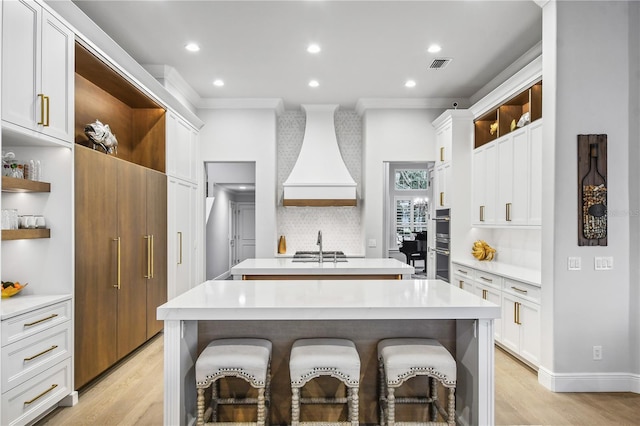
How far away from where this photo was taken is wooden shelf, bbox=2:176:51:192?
8.00 feet

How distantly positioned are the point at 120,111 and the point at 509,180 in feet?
13.6

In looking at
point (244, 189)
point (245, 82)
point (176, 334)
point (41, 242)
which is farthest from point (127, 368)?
point (244, 189)

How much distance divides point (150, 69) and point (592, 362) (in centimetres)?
523

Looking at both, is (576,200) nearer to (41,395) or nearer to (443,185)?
(443,185)

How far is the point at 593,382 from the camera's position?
10.6ft

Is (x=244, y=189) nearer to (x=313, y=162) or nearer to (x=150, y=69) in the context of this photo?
(x=313, y=162)

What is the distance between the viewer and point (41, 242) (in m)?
2.86

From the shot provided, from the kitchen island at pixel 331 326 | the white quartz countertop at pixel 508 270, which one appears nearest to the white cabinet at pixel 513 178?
the white quartz countertop at pixel 508 270

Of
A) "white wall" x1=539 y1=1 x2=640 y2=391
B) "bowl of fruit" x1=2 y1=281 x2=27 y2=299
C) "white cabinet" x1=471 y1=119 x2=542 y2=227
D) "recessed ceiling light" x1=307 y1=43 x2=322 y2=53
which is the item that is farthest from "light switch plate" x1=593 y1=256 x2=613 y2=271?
"bowl of fruit" x1=2 y1=281 x2=27 y2=299

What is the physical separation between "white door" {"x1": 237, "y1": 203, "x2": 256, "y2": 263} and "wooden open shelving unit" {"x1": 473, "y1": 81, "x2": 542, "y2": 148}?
6.68m

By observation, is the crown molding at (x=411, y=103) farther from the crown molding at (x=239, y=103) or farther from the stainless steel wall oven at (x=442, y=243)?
the stainless steel wall oven at (x=442, y=243)

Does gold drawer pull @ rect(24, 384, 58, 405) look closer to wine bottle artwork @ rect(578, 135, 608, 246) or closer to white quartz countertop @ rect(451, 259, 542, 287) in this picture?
white quartz countertop @ rect(451, 259, 542, 287)

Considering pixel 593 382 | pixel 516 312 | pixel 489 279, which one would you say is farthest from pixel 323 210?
pixel 593 382

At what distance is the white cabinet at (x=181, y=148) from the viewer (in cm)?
483
